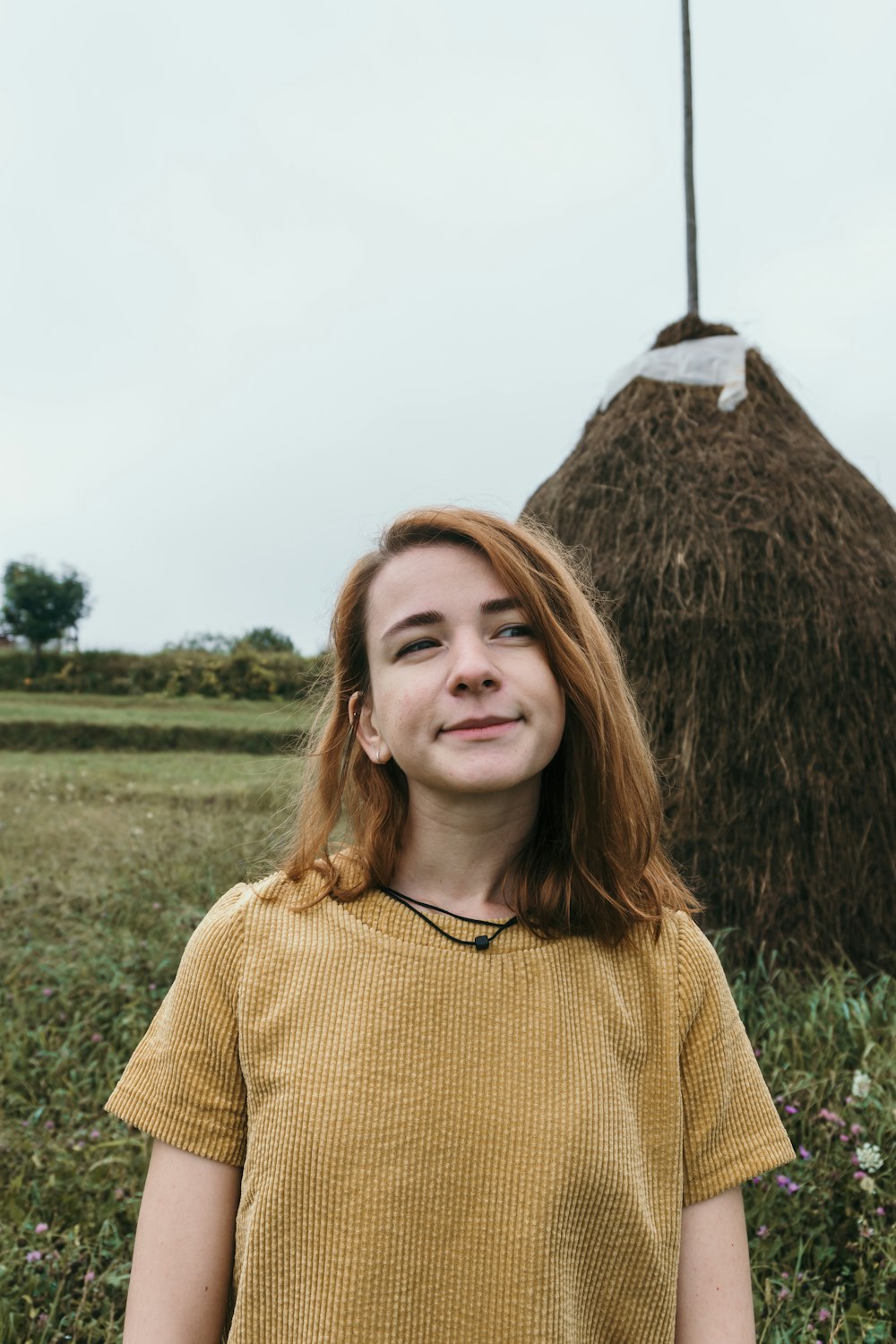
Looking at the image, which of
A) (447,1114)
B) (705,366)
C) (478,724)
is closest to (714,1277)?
(447,1114)

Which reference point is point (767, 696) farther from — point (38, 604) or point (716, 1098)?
point (38, 604)

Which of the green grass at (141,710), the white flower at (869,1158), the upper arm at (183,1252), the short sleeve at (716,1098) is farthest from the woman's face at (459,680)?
the green grass at (141,710)

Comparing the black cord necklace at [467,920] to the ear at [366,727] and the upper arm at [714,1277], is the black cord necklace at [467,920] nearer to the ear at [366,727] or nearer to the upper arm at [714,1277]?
the ear at [366,727]

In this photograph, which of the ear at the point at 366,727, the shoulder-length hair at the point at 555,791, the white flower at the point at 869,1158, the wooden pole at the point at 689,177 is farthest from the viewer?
the wooden pole at the point at 689,177

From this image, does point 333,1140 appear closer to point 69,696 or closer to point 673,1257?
point 673,1257

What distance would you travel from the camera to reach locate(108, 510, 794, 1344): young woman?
124 centimetres

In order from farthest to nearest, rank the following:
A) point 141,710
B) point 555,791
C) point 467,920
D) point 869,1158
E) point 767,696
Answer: point 141,710 < point 767,696 < point 869,1158 < point 555,791 < point 467,920

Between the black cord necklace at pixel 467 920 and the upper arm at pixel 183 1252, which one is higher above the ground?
the black cord necklace at pixel 467 920

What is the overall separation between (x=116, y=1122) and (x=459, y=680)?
2.47m

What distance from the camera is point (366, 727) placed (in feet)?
5.24

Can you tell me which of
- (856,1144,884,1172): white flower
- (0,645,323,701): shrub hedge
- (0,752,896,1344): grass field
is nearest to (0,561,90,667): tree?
(0,645,323,701): shrub hedge

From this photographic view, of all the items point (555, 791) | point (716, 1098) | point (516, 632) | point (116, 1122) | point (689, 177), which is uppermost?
point (689, 177)

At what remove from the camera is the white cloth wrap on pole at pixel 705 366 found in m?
4.02

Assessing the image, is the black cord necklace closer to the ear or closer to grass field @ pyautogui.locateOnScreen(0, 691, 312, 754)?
the ear
